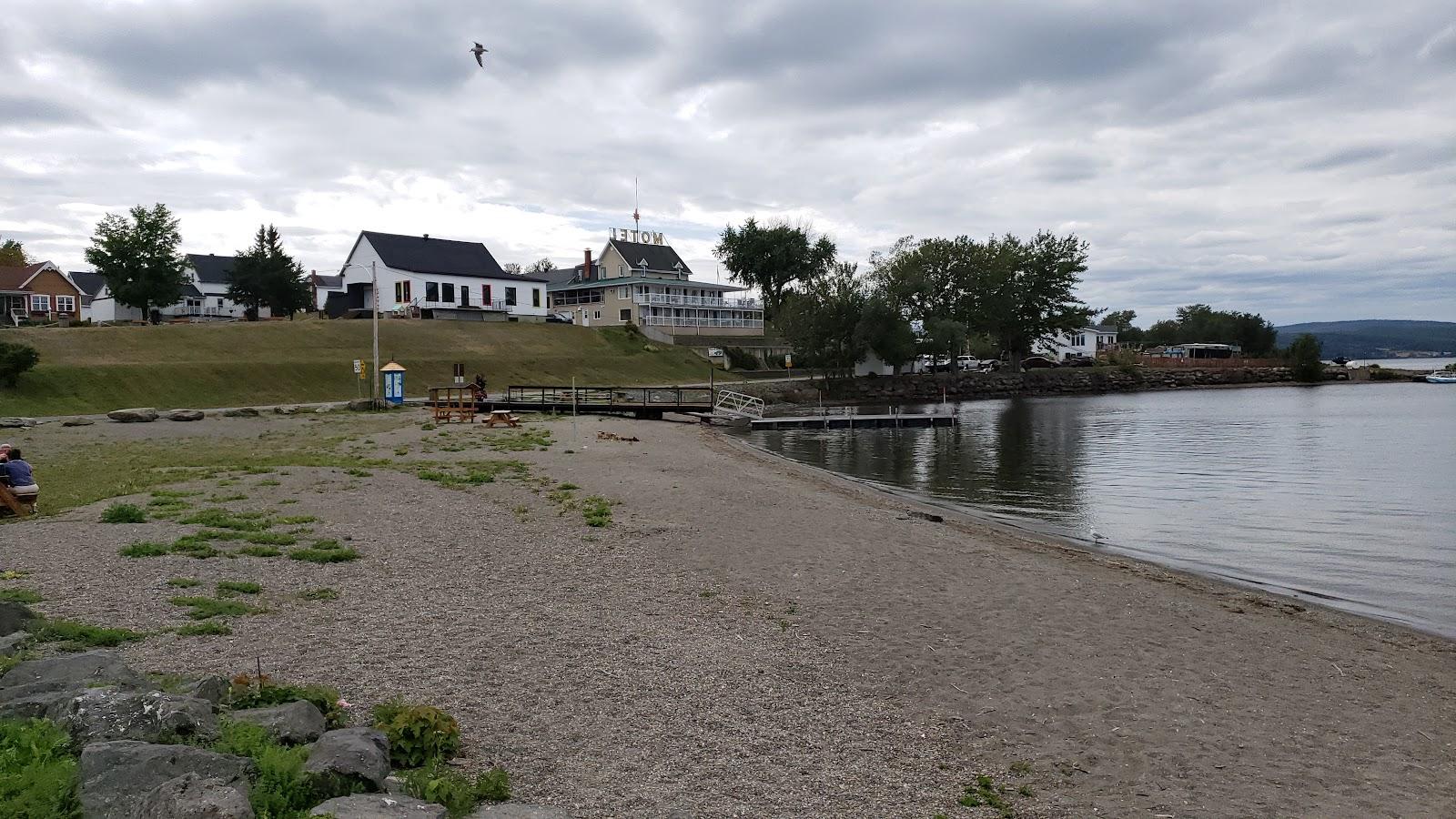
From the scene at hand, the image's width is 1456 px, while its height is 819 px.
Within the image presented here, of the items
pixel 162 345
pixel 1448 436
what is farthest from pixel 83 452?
pixel 1448 436

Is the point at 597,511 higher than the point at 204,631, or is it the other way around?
the point at 204,631

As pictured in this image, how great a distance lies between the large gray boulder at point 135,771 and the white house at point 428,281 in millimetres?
81690

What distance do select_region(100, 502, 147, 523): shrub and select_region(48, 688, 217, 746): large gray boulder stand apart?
367 inches

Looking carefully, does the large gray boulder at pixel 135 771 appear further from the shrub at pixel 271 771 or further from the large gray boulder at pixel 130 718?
the large gray boulder at pixel 130 718

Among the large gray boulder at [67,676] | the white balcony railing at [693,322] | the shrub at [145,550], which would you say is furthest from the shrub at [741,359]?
the large gray boulder at [67,676]

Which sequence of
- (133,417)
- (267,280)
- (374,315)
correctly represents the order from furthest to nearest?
(267,280) → (374,315) → (133,417)

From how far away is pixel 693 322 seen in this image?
103 m

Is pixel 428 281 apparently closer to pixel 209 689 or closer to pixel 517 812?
pixel 209 689

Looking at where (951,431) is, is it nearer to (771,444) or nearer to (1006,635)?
(771,444)

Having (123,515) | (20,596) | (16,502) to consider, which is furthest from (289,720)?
(16,502)

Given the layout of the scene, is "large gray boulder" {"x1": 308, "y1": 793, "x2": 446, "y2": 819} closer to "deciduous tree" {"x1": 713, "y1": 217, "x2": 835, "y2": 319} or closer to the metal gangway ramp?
the metal gangway ramp

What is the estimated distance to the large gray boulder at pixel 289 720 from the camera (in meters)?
5.97

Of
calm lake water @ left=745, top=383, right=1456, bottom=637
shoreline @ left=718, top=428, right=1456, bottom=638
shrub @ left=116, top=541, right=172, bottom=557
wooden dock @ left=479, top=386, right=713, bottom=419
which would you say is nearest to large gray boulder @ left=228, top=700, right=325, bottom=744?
shrub @ left=116, top=541, right=172, bottom=557

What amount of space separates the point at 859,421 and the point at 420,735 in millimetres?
50317
